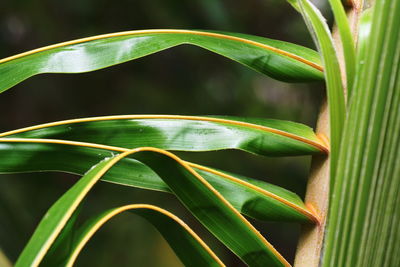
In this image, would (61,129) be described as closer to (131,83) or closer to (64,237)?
(64,237)

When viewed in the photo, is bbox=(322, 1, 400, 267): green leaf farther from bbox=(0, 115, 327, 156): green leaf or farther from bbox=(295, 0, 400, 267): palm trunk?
bbox=(0, 115, 327, 156): green leaf

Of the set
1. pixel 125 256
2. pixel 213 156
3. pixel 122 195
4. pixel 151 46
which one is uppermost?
pixel 151 46

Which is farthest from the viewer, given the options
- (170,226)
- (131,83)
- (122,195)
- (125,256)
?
(131,83)

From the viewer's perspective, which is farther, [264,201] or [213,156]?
[213,156]

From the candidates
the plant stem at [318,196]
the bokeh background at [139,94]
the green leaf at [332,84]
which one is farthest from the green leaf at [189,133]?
the bokeh background at [139,94]

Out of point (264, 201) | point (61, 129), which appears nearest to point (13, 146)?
point (61, 129)

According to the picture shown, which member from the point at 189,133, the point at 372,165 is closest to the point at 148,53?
the point at 189,133

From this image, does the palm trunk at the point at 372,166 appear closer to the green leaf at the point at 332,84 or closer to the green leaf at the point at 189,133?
the green leaf at the point at 332,84
